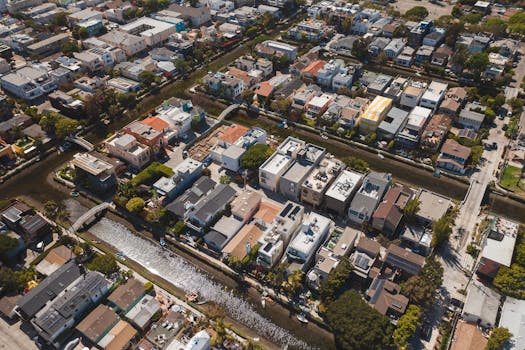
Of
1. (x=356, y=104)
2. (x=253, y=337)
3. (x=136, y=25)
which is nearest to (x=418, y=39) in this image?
(x=356, y=104)

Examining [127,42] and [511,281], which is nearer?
[511,281]

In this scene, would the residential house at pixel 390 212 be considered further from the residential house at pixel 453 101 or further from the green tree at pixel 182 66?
the green tree at pixel 182 66

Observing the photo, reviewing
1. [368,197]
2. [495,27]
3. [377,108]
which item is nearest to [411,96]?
[377,108]

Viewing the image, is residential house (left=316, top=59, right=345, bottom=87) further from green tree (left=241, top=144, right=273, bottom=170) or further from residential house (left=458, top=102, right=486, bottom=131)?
green tree (left=241, top=144, right=273, bottom=170)

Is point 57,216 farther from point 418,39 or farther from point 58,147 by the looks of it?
point 418,39

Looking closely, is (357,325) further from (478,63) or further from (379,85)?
(478,63)

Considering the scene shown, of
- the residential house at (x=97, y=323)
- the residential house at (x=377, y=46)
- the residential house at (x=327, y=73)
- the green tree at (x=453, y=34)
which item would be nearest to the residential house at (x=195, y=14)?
the residential house at (x=327, y=73)
